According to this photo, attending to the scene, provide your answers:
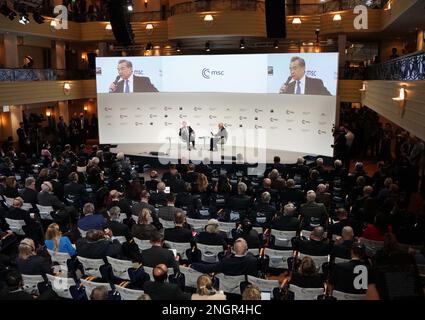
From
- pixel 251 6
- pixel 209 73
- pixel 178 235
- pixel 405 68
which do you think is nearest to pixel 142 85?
pixel 209 73

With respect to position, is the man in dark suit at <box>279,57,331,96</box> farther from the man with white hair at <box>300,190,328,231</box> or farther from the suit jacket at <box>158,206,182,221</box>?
the suit jacket at <box>158,206,182,221</box>

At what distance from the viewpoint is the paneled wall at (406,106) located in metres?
8.51

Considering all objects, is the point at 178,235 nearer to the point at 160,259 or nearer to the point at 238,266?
the point at 160,259

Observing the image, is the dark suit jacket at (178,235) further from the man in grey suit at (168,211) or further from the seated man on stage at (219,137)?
the seated man on stage at (219,137)

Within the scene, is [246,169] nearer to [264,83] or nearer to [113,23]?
[264,83]

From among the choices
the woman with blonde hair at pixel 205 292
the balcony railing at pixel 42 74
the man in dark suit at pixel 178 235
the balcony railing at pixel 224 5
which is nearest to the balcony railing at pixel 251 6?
the balcony railing at pixel 224 5

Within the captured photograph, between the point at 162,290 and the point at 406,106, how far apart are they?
291 inches

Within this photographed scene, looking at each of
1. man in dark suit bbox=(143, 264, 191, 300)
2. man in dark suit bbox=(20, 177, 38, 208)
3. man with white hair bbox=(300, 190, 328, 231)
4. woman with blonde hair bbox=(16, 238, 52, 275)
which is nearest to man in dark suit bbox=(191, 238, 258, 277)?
man in dark suit bbox=(143, 264, 191, 300)

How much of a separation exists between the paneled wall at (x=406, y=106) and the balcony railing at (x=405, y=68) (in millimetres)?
182

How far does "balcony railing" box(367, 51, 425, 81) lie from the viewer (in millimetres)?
9039

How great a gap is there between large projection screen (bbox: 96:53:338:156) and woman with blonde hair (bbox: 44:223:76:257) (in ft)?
38.1

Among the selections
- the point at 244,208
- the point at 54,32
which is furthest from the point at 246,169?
the point at 54,32

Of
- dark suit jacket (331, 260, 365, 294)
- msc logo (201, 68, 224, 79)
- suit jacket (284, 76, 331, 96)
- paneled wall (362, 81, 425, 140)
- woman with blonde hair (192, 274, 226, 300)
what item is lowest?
dark suit jacket (331, 260, 365, 294)
